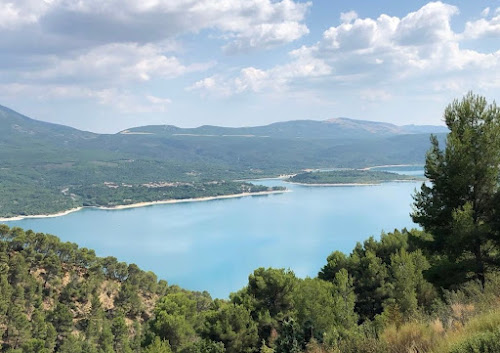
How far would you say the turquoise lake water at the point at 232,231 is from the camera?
61125mm

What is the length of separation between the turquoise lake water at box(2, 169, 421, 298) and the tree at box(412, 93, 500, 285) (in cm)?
4134

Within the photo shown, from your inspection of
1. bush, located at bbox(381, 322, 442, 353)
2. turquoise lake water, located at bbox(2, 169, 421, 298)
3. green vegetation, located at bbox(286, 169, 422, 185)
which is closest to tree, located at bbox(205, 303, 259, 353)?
bush, located at bbox(381, 322, 442, 353)

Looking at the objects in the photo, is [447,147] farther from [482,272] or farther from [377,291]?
[377,291]

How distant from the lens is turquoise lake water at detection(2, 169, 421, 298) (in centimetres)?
6112

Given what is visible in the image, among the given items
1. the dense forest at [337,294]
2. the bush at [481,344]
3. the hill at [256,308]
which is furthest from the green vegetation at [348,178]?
the bush at [481,344]

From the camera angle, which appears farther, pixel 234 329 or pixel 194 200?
pixel 194 200

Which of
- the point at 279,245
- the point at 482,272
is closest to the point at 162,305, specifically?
the point at 482,272

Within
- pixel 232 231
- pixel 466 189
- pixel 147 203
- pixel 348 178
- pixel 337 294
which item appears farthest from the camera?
pixel 348 178

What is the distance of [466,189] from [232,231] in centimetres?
7854

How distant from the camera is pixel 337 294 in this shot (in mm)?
16188

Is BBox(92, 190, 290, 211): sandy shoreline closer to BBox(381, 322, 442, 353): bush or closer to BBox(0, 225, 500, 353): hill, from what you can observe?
BBox(0, 225, 500, 353): hill

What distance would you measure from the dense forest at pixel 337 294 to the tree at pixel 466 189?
0.08 ft

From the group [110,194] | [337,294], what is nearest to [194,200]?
[110,194]

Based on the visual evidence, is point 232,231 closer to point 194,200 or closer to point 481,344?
point 194,200
